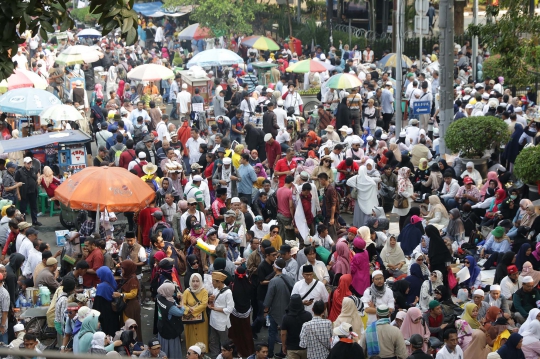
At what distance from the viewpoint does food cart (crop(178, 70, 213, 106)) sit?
965 inches

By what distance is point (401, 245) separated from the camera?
555 inches

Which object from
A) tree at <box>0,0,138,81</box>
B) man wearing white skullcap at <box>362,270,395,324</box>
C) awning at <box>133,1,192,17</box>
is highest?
tree at <box>0,0,138,81</box>

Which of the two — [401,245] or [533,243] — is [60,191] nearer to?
[401,245]

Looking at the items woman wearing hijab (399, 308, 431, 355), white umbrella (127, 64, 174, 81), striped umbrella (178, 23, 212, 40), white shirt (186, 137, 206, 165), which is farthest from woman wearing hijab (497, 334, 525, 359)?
striped umbrella (178, 23, 212, 40)

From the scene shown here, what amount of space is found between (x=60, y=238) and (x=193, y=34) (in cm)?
2127

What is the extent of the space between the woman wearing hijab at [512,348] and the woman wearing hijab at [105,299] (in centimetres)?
447

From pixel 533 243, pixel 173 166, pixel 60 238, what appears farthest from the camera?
pixel 173 166

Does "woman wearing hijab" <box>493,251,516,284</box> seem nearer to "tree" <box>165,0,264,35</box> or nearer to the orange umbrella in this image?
the orange umbrella

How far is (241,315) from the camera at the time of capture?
457 inches

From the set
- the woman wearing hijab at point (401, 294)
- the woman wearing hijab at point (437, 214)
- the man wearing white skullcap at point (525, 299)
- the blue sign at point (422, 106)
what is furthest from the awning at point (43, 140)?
the man wearing white skullcap at point (525, 299)

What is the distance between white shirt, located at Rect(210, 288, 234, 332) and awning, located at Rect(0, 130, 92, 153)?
6.90 meters

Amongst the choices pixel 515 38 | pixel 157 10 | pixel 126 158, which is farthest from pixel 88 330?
pixel 157 10

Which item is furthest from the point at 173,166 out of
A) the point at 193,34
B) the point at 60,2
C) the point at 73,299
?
the point at 193,34

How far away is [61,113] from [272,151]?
13.9 ft
